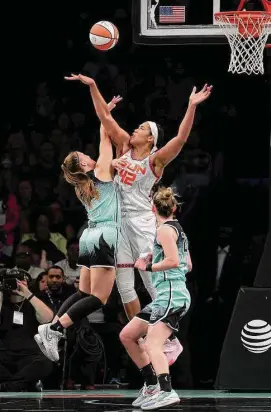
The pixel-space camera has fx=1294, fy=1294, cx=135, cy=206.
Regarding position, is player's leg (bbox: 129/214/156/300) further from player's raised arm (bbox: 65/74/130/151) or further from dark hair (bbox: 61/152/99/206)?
player's raised arm (bbox: 65/74/130/151)

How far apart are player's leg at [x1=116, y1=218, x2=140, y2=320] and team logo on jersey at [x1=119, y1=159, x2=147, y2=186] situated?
0.37 meters

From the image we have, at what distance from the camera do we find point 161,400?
10.6m

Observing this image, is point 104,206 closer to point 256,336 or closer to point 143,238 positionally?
point 143,238

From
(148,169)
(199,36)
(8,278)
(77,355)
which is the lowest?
(77,355)

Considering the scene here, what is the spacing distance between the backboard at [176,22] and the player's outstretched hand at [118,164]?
1611 mm

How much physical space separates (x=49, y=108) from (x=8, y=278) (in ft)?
11.8

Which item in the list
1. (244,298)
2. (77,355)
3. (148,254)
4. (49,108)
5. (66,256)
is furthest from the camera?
(49,108)

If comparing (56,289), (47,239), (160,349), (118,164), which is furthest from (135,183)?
(47,239)

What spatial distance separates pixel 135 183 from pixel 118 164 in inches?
Result: 9.4

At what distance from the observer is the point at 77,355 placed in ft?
45.1

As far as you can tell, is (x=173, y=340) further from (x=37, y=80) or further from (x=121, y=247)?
(x=37, y=80)

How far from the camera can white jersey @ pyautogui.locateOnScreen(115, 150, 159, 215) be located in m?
11.8

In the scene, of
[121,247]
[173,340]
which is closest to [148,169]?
[121,247]

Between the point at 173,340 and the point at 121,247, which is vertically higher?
the point at 121,247
